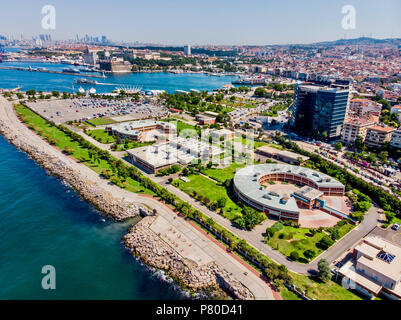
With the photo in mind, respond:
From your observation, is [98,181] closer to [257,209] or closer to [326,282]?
[257,209]

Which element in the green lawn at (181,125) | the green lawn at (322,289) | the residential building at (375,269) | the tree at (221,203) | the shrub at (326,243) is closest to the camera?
the green lawn at (322,289)

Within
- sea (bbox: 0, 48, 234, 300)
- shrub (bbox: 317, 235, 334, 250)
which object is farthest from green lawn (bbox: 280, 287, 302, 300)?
sea (bbox: 0, 48, 234, 300)

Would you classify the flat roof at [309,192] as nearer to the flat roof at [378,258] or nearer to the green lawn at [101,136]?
the flat roof at [378,258]

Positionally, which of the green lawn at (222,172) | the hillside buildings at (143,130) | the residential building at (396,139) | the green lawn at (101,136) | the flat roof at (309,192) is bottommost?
the green lawn at (222,172)

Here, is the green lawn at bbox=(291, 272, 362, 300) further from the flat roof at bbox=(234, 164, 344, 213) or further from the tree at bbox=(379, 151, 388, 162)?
the tree at bbox=(379, 151, 388, 162)

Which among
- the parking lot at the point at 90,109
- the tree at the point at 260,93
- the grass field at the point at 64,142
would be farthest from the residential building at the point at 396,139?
the tree at the point at 260,93

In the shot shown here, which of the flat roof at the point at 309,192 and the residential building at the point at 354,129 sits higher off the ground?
the residential building at the point at 354,129

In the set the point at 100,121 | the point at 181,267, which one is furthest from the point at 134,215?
the point at 100,121
